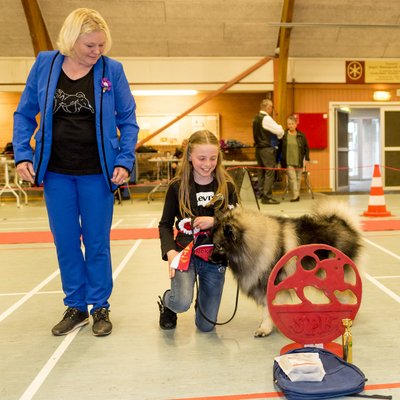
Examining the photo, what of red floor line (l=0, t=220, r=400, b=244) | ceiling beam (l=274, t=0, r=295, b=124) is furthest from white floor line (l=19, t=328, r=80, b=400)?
ceiling beam (l=274, t=0, r=295, b=124)

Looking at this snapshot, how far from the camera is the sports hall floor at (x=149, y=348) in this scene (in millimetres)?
1835

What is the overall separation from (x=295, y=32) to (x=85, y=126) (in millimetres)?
8316

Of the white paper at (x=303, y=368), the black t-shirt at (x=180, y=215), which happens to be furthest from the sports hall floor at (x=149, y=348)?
the black t-shirt at (x=180, y=215)

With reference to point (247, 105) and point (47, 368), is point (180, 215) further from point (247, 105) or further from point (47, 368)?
point (247, 105)

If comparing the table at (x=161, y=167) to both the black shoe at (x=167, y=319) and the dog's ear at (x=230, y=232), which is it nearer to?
the black shoe at (x=167, y=319)

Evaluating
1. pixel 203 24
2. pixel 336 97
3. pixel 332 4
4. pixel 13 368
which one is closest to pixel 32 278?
pixel 13 368

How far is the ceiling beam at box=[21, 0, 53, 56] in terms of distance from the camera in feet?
27.7

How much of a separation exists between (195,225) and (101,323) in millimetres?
708

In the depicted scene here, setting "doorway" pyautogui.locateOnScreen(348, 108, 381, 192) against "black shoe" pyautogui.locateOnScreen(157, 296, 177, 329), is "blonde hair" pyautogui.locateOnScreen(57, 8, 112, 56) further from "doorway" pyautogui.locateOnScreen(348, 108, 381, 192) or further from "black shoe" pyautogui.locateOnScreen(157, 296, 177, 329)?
"doorway" pyautogui.locateOnScreen(348, 108, 381, 192)

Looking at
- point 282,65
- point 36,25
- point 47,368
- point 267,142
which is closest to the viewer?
point 47,368

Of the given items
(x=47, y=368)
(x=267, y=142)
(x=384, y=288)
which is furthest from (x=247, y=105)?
(x=47, y=368)

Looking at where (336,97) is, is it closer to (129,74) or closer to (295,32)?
(295,32)

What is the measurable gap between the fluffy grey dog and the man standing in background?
576 cm

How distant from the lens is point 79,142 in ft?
7.63
